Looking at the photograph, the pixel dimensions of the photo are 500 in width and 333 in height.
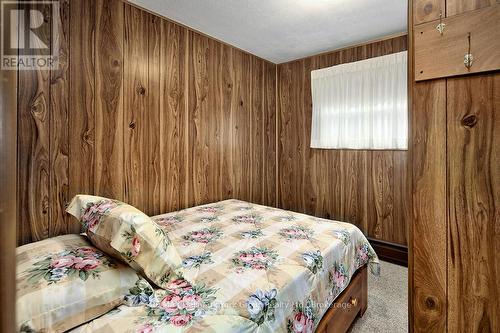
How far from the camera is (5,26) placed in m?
0.28

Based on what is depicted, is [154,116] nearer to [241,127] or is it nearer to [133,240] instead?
[241,127]

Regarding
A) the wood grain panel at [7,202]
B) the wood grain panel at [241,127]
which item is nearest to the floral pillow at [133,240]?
the wood grain panel at [7,202]

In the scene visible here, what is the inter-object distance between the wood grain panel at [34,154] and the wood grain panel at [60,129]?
1.1 inches

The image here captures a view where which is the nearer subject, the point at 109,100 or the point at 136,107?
the point at 109,100

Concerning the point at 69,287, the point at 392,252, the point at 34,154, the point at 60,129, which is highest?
the point at 60,129

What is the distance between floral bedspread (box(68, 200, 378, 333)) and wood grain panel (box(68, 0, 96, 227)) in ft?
2.22

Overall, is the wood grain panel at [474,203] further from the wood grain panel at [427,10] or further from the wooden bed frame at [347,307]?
the wooden bed frame at [347,307]

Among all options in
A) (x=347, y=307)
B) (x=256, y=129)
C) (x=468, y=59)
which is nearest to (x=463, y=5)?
(x=468, y=59)

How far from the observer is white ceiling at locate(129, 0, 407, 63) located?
2143 mm

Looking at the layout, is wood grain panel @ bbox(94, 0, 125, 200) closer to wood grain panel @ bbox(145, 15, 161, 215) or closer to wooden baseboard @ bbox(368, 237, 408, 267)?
wood grain panel @ bbox(145, 15, 161, 215)

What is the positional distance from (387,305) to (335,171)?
1.62 m

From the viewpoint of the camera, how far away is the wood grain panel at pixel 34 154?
161cm

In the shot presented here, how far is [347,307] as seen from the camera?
1630 mm

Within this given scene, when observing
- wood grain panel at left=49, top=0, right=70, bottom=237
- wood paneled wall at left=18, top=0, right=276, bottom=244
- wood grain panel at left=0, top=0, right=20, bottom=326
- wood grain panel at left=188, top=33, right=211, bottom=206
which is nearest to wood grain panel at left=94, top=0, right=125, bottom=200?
wood paneled wall at left=18, top=0, right=276, bottom=244
